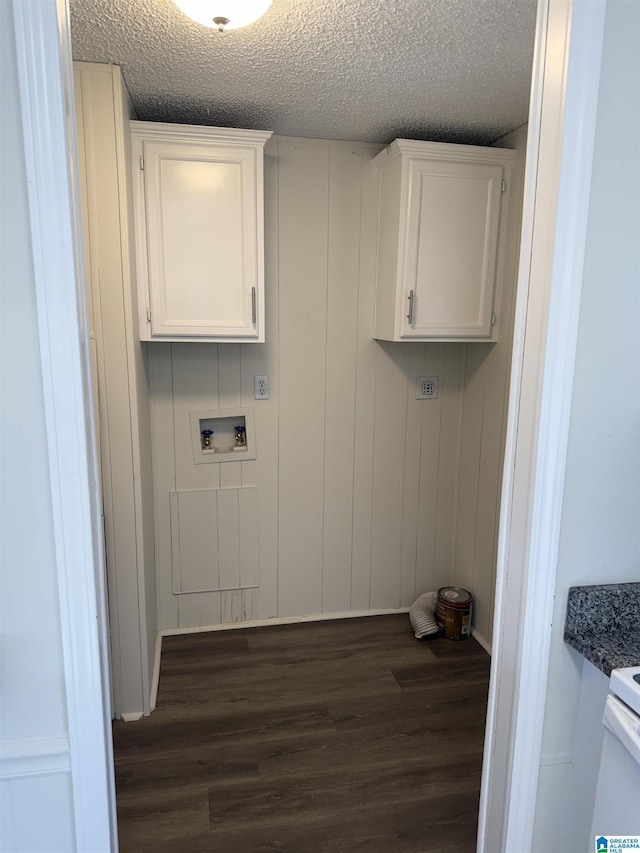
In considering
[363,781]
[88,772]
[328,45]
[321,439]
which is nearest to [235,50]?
[328,45]

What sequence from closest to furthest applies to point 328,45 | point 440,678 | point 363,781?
point 328,45, point 363,781, point 440,678

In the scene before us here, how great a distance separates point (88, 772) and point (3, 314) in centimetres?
88

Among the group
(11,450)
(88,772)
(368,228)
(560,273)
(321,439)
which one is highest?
(368,228)

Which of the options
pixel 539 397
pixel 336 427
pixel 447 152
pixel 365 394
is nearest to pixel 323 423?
pixel 336 427

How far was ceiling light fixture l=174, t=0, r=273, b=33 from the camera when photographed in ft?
4.68

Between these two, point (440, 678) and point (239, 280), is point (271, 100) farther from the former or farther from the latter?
point (440, 678)

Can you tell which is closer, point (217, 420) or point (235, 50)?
point (235, 50)

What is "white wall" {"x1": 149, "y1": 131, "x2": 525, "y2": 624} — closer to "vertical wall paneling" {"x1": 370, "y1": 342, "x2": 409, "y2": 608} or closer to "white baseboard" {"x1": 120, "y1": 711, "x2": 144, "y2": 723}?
"vertical wall paneling" {"x1": 370, "y1": 342, "x2": 409, "y2": 608}

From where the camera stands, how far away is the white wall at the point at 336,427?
2.77 meters

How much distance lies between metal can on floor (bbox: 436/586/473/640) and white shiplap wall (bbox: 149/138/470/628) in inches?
10.7

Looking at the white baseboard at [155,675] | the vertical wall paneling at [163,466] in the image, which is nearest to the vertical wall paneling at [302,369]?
the vertical wall paneling at [163,466]

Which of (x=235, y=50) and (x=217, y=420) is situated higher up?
(x=235, y=50)

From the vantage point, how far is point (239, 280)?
243cm

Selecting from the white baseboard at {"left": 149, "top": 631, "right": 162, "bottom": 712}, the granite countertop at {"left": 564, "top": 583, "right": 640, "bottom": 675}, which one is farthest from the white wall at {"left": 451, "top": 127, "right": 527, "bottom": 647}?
the white baseboard at {"left": 149, "top": 631, "right": 162, "bottom": 712}
